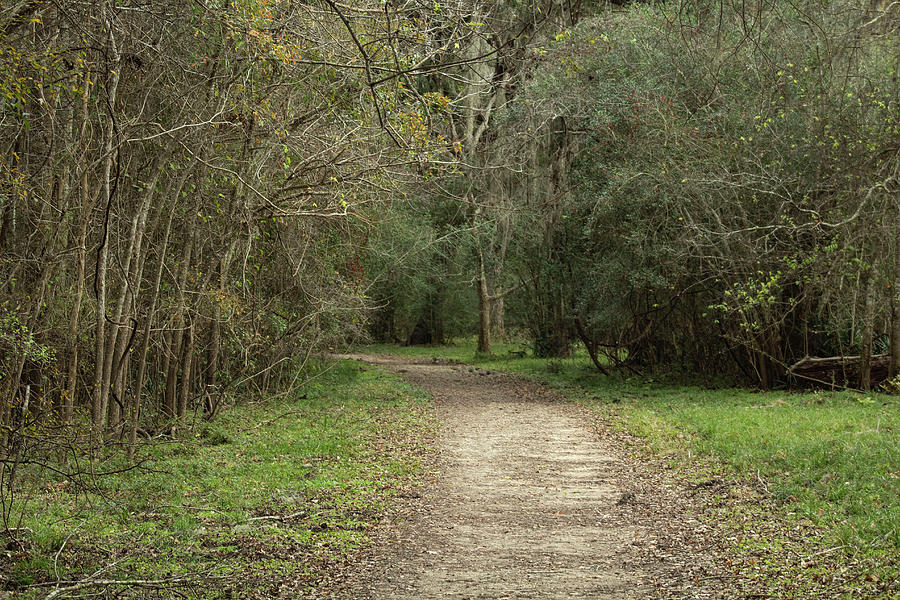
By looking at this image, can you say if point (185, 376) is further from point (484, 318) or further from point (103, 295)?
point (484, 318)

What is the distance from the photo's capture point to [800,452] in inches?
331

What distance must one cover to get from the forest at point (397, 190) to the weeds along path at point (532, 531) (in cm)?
258

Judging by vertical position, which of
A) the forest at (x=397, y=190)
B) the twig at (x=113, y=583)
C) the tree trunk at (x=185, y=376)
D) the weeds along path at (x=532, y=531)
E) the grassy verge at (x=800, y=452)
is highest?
the forest at (x=397, y=190)

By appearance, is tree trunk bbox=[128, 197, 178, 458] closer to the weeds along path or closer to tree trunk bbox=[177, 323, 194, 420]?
tree trunk bbox=[177, 323, 194, 420]

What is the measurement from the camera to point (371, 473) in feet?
28.1

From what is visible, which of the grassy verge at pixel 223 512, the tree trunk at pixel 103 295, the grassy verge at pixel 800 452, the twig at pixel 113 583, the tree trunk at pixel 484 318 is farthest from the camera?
the tree trunk at pixel 484 318

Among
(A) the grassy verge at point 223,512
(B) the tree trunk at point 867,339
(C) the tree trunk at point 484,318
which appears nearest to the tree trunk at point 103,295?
(A) the grassy verge at point 223,512

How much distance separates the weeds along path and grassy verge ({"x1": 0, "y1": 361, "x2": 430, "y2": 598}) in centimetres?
47

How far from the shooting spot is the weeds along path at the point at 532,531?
5248mm

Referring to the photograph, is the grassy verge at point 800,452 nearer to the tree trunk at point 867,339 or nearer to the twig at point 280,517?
the tree trunk at point 867,339

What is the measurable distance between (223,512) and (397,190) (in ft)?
14.6

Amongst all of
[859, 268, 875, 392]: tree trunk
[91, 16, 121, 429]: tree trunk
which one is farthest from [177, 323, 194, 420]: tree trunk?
[859, 268, 875, 392]: tree trunk

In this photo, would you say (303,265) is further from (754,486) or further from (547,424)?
(754,486)

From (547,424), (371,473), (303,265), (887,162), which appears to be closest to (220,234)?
(303,265)
